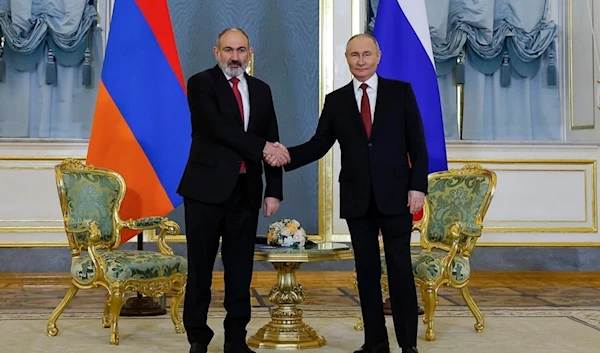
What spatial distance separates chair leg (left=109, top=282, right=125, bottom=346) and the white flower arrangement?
87 cm

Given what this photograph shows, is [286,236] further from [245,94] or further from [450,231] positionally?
[450,231]

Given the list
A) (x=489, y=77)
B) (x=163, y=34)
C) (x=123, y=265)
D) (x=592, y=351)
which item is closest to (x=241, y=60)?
(x=123, y=265)

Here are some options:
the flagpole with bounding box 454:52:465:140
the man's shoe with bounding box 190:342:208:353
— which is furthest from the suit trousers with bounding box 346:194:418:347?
the flagpole with bounding box 454:52:465:140

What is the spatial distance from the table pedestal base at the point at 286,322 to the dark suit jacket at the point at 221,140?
666mm

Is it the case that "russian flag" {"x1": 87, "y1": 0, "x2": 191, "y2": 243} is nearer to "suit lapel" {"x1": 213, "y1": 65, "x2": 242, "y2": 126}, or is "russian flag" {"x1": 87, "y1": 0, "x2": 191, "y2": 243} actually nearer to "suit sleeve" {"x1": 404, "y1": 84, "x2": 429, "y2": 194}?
"suit lapel" {"x1": 213, "y1": 65, "x2": 242, "y2": 126}

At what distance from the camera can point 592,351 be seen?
13.4ft

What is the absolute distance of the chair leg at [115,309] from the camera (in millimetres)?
4348

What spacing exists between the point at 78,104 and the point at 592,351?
503cm

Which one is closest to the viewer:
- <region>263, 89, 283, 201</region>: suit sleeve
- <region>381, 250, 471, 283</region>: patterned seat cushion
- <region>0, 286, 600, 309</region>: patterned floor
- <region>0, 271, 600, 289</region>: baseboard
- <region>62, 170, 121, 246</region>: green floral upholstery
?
<region>263, 89, 283, 201</region>: suit sleeve

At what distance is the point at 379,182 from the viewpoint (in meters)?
3.65

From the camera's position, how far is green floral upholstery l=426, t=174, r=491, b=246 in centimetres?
500

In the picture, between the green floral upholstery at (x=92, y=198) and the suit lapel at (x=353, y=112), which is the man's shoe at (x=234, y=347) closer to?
the suit lapel at (x=353, y=112)

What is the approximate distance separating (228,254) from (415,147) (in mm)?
987

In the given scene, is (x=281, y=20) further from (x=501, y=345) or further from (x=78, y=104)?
(x=501, y=345)
